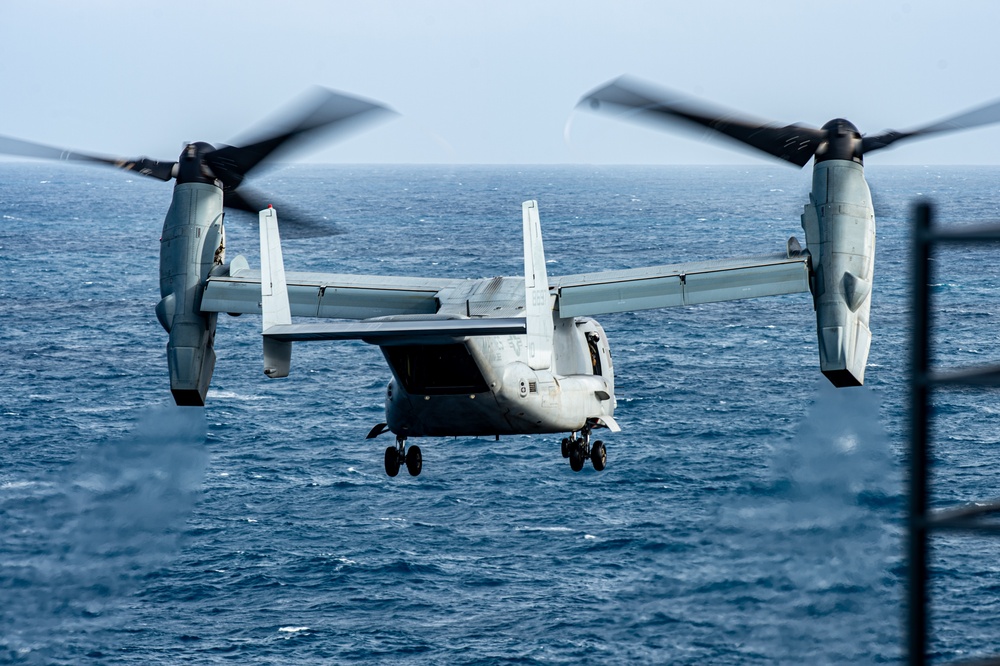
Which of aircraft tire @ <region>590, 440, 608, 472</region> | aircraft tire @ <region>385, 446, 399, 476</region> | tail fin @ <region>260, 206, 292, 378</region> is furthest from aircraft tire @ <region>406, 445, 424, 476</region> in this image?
tail fin @ <region>260, 206, 292, 378</region>

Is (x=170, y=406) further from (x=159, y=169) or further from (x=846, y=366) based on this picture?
(x=846, y=366)

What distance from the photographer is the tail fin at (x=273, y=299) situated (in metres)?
27.3

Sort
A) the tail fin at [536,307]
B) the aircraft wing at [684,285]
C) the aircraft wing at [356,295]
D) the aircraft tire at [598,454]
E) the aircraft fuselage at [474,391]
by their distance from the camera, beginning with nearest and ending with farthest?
the tail fin at [536,307] < the aircraft fuselage at [474,391] < the aircraft wing at [684,285] < the aircraft tire at [598,454] < the aircraft wing at [356,295]

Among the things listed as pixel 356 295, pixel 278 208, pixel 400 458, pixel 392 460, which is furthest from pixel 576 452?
pixel 278 208

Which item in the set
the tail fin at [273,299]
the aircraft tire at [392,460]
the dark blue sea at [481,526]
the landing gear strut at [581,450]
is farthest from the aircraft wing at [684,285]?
the dark blue sea at [481,526]

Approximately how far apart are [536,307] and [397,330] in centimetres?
298

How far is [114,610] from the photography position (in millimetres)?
70750

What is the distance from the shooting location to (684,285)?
33.3 metres

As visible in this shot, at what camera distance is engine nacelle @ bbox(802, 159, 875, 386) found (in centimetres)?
3038

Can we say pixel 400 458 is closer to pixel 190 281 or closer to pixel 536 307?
pixel 190 281

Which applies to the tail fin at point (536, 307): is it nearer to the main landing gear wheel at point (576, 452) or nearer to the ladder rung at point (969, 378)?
the main landing gear wheel at point (576, 452)

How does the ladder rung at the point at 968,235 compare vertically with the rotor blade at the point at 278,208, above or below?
below

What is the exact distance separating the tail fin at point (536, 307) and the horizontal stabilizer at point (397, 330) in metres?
0.52

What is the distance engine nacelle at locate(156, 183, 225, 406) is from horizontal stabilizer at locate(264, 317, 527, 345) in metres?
8.05
